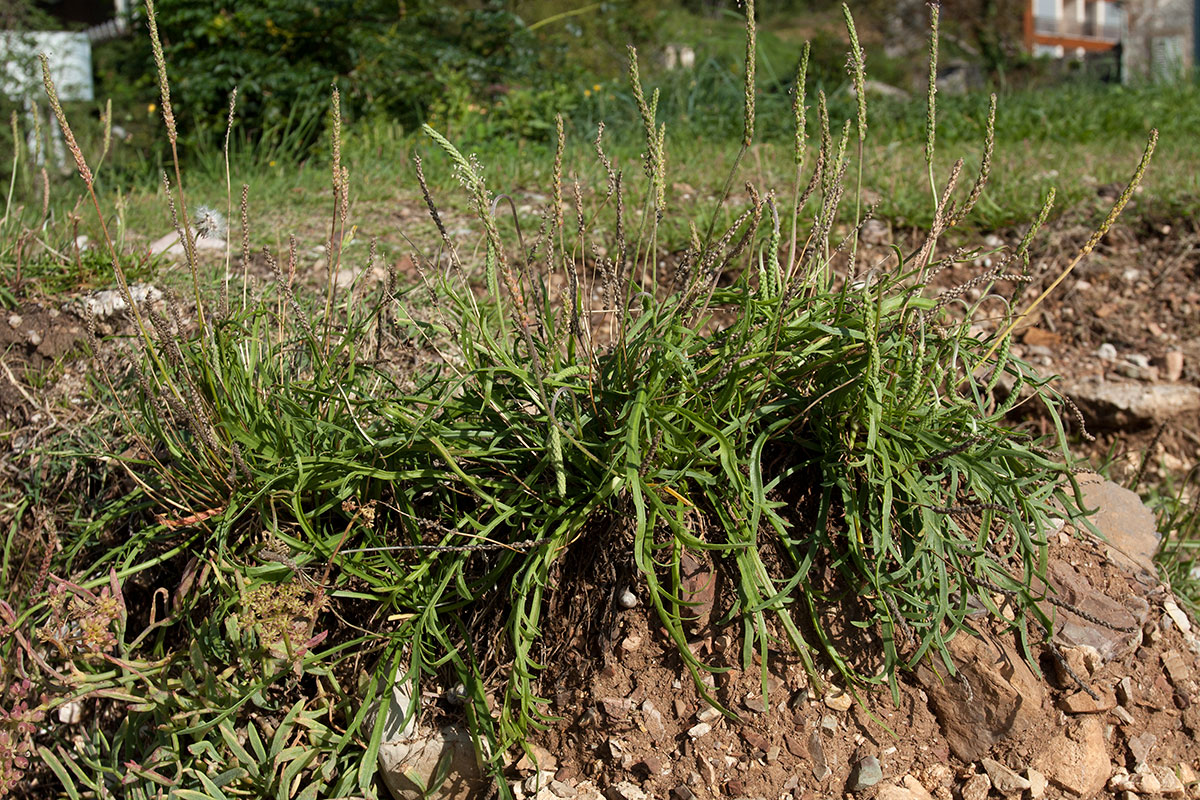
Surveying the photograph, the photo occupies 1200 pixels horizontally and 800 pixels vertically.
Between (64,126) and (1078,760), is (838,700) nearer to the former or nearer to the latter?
(1078,760)

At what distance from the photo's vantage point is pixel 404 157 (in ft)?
17.8

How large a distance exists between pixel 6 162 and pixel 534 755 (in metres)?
7.73

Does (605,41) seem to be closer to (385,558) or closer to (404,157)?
(404,157)

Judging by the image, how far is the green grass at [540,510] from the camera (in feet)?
6.73

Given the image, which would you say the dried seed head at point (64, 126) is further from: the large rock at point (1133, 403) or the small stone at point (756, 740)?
the large rock at point (1133, 403)

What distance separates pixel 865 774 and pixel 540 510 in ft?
2.87

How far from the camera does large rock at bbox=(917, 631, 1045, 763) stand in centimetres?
210

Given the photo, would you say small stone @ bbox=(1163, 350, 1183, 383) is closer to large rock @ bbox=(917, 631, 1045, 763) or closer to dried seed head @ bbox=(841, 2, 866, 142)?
large rock @ bbox=(917, 631, 1045, 763)

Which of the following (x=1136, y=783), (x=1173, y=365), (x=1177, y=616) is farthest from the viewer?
(x=1173, y=365)

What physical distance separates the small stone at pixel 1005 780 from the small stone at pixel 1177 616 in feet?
2.04

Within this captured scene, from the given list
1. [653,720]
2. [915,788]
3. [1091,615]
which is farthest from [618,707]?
[1091,615]

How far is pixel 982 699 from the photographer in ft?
6.91

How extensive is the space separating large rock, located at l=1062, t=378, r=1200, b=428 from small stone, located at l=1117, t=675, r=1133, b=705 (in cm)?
175

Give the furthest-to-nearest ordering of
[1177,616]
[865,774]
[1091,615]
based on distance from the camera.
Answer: [1177,616] < [1091,615] < [865,774]
